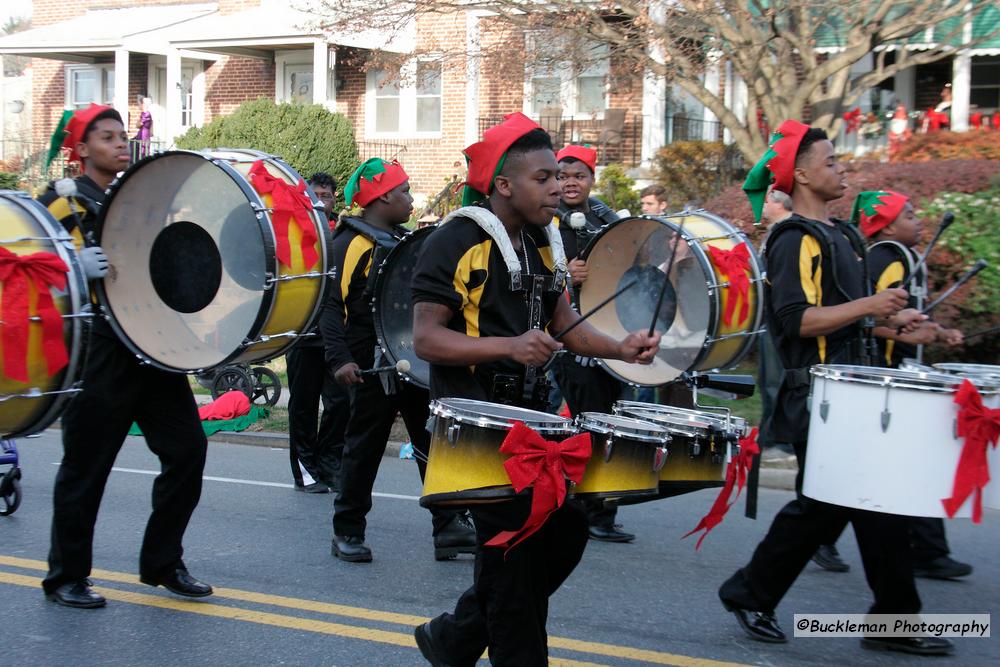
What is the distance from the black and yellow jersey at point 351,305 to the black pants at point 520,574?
2962 mm

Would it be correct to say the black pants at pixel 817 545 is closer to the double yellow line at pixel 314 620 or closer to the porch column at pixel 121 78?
the double yellow line at pixel 314 620

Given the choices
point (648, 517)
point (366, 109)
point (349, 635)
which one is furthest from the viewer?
point (366, 109)

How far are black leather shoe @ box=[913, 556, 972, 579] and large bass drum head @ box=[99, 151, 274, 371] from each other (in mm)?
3830

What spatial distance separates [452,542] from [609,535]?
1.05m

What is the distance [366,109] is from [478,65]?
6020 millimetres

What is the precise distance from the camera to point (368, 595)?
5988 mm

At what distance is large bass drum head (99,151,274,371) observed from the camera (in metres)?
5.14

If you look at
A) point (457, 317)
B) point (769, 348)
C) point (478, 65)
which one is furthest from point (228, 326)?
point (478, 65)

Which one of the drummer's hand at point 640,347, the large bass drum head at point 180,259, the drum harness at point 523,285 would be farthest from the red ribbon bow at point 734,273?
the large bass drum head at point 180,259

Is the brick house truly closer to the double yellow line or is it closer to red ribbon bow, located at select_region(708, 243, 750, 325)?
red ribbon bow, located at select_region(708, 243, 750, 325)

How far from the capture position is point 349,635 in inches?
210

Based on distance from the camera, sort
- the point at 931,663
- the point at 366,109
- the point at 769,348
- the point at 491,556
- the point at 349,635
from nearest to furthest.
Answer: the point at 491,556, the point at 931,663, the point at 349,635, the point at 769,348, the point at 366,109

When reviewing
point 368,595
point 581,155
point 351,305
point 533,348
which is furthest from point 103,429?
point 581,155

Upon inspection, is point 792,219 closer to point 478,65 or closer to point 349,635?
point 349,635
